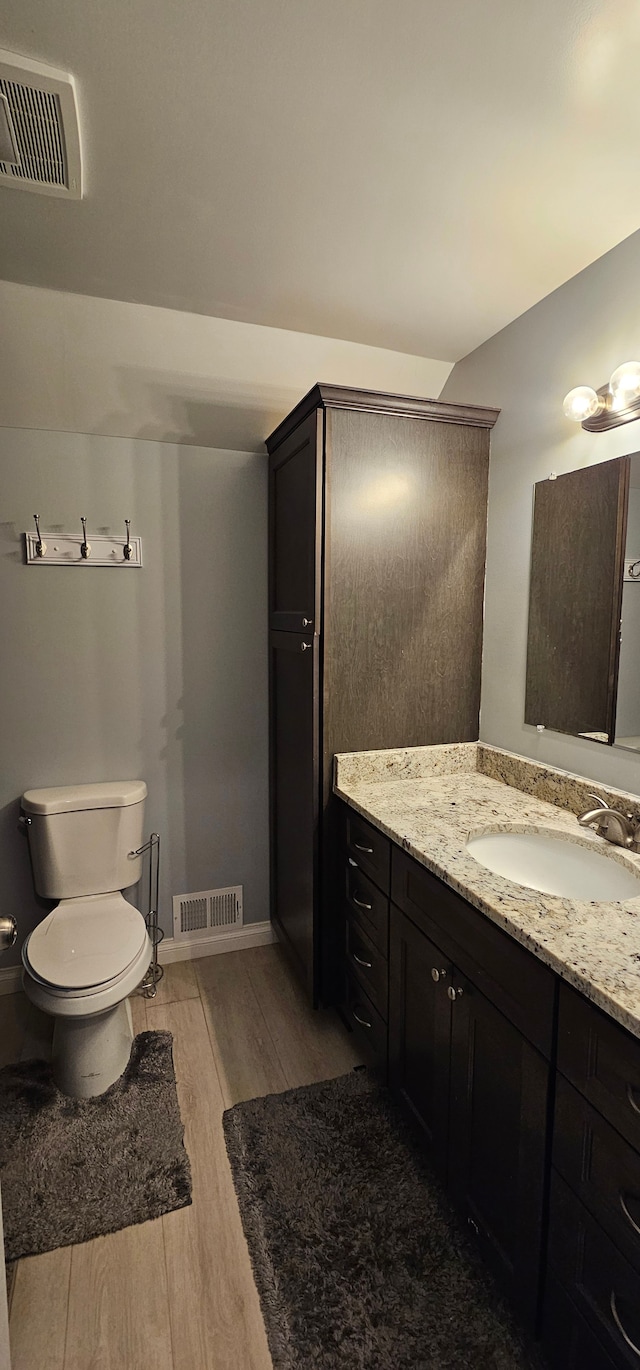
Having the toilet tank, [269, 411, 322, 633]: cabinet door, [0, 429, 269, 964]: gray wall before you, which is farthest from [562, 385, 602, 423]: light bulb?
the toilet tank

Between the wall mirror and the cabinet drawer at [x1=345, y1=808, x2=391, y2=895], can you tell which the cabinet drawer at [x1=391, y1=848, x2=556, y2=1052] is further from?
the wall mirror

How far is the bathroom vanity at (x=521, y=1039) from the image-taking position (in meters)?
0.89

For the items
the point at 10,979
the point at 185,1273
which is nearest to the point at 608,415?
the point at 185,1273

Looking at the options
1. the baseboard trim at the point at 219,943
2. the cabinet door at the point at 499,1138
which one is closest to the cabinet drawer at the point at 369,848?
the cabinet door at the point at 499,1138

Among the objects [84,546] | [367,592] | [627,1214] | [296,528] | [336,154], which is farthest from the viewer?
[84,546]

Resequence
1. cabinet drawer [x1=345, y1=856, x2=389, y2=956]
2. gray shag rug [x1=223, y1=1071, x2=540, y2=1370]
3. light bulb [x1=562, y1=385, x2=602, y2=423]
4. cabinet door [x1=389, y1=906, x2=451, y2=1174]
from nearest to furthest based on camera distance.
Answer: gray shag rug [x1=223, y1=1071, x2=540, y2=1370] < cabinet door [x1=389, y1=906, x2=451, y2=1174] < light bulb [x1=562, y1=385, x2=602, y2=423] < cabinet drawer [x1=345, y1=856, x2=389, y2=956]

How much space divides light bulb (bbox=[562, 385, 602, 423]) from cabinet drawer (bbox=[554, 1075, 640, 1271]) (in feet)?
4.93

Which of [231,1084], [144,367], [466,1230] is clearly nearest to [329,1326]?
[466,1230]

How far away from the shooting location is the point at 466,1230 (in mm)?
1297

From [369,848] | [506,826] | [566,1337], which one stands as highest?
[506,826]

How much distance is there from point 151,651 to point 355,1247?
6.17ft

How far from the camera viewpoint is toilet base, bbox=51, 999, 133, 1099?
1770 millimetres

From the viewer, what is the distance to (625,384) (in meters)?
1.43

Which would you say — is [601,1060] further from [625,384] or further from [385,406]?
[385,406]
